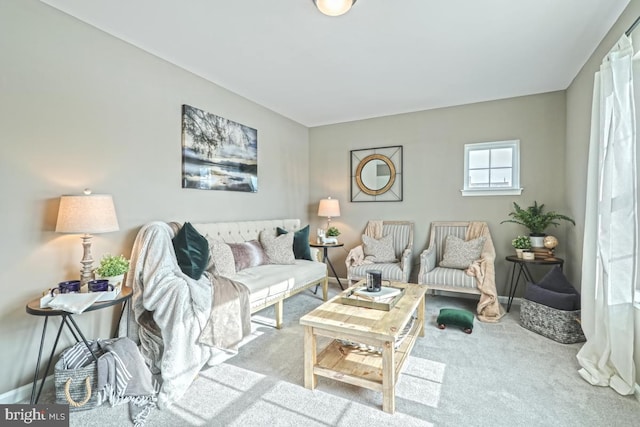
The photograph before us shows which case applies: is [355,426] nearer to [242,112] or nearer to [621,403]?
[621,403]

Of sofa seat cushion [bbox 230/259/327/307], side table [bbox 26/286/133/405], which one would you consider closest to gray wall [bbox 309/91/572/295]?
sofa seat cushion [bbox 230/259/327/307]

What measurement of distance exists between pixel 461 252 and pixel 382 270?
986 mm

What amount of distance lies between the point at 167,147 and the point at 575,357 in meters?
3.89

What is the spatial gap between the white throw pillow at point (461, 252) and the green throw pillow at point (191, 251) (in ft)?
9.23

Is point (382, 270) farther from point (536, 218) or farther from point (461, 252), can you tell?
point (536, 218)

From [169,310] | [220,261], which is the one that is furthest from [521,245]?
[169,310]

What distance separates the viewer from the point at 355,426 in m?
1.66

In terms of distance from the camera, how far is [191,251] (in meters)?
2.50

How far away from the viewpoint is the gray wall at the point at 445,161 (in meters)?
3.66

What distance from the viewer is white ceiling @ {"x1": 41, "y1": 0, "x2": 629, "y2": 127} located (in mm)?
2119

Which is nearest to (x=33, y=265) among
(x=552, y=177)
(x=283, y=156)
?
(x=283, y=156)

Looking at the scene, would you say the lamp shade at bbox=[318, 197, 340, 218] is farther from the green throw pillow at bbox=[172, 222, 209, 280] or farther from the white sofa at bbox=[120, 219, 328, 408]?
the green throw pillow at bbox=[172, 222, 209, 280]

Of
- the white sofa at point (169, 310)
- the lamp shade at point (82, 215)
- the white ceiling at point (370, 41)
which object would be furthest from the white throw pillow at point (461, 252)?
the lamp shade at point (82, 215)

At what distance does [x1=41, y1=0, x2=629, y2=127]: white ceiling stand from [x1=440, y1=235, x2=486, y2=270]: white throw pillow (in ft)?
5.94
